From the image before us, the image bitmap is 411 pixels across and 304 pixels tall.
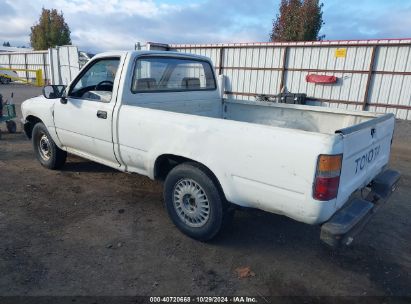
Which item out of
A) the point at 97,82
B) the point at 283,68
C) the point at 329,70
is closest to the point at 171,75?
the point at 97,82

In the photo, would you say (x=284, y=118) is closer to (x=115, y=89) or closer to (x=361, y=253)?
(x=361, y=253)

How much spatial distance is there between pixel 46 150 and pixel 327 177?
185 inches

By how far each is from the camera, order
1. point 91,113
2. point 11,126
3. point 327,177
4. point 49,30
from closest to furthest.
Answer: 1. point 327,177
2. point 91,113
3. point 11,126
4. point 49,30

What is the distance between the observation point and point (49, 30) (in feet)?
125

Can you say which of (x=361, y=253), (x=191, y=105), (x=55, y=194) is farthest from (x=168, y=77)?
(x=361, y=253)

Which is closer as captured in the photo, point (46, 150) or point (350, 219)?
point (350, 219)

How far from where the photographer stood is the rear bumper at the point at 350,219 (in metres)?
2.50

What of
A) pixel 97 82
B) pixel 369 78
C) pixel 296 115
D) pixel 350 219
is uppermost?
pixel 369 78

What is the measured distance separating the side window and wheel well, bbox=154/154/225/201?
3.48 ft

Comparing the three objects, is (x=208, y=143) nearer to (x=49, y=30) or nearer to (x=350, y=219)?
(x=350, y=219)

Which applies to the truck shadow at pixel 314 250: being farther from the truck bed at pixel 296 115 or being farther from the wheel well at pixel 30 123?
the wheel well at pixel 30 123

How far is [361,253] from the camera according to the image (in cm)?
336

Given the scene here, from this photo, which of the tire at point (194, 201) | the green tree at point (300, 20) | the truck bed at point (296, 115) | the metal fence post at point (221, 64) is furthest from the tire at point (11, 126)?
the green tree at point (300, 20)

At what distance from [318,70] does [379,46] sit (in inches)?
96.2
